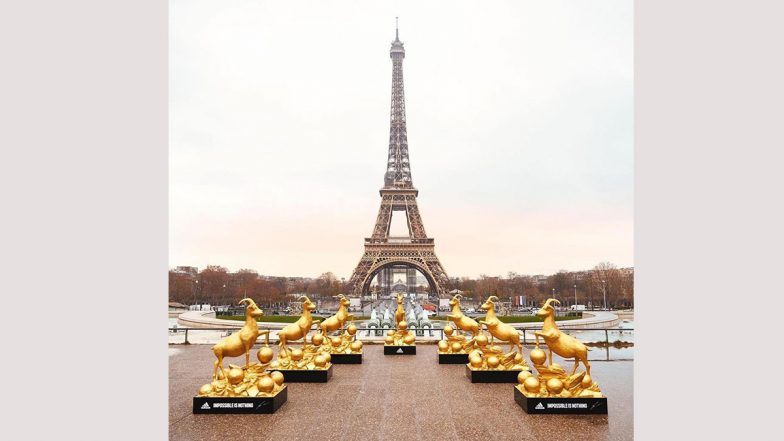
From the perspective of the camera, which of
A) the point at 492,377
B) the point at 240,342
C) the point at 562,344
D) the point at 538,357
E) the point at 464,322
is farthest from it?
the point at 464,322

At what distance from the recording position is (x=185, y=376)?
882 cm

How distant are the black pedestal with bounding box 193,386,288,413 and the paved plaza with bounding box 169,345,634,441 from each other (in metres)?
0.10

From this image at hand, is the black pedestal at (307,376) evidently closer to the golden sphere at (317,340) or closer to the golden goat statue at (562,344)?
the golden sphere at (317,340)

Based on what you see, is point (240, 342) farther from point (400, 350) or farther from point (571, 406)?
point (400, 350)

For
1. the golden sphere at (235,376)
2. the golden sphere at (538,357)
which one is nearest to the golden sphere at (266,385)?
the golden sphere at (235,376)

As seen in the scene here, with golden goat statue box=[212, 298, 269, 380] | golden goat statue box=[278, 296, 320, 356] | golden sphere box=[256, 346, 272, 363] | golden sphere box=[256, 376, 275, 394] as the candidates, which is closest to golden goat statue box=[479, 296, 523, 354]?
golden goat statue box=[278, 296, 320, 356]

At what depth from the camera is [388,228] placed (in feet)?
174

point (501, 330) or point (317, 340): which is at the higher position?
point (501, 330)

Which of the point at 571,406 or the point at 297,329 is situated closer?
the point at 571,406

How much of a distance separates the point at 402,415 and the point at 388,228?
47.0 meters

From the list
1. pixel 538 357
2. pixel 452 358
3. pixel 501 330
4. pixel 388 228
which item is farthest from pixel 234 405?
pixel 388 228

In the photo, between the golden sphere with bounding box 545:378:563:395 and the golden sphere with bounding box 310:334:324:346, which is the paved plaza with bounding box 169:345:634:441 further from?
the golden sphere with bounding box 310:334:324:346

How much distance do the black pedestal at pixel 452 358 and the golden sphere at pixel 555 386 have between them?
412 cm

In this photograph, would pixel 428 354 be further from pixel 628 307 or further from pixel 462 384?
pixel 628 307
